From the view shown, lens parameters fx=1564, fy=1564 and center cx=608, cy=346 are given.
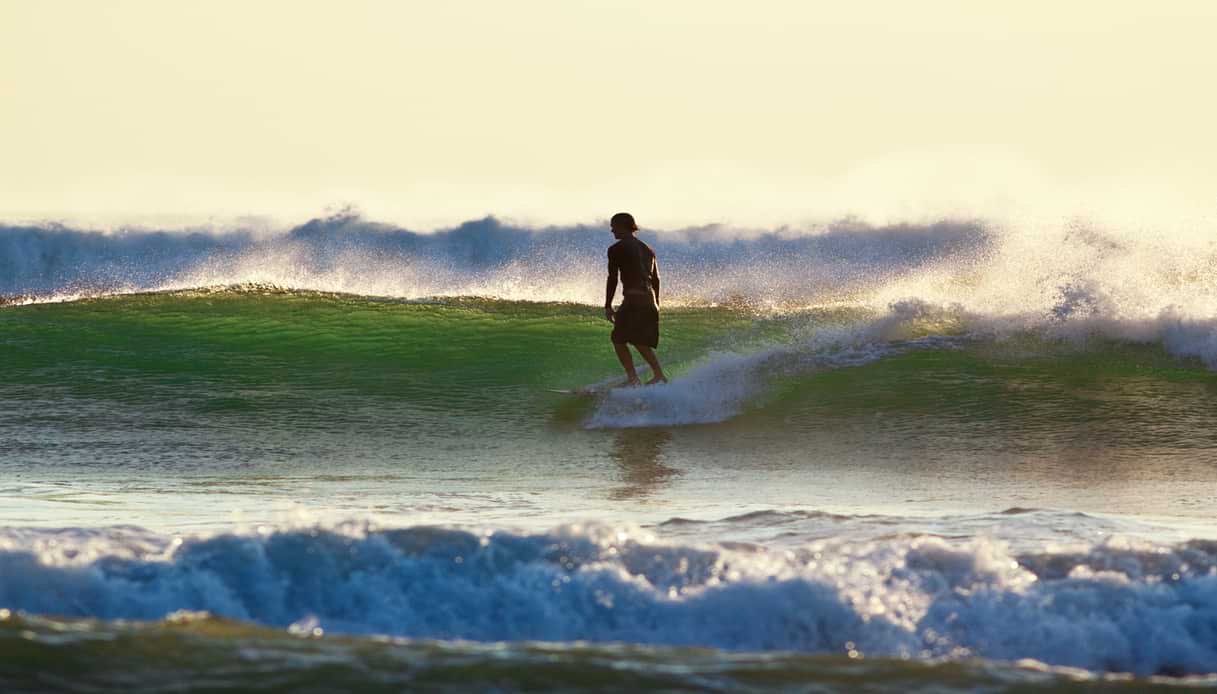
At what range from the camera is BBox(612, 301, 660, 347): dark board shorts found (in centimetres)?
1230

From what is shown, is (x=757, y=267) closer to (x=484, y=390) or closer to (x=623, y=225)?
(x=484, y=390)

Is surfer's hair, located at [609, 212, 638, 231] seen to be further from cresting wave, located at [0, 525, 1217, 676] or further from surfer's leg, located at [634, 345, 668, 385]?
cresting wave, located at [0, 525, 1217, 676]

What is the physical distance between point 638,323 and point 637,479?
2.96 meters

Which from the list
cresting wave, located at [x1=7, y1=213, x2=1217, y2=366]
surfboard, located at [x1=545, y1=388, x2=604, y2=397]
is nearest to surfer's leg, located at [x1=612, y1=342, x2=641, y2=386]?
surfboard, located at [x1=545, y1=388, x2=604, y2=397]

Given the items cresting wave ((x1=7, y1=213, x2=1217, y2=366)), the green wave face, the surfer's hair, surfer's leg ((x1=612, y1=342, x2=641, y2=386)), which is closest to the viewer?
the green wave face

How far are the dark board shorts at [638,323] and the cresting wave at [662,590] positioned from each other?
236 inches

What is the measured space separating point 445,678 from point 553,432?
6613 mm

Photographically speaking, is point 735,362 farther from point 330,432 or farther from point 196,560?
point 196,560

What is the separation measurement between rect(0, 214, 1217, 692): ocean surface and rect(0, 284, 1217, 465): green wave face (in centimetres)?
5

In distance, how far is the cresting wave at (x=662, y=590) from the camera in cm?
557

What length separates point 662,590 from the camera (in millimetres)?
5836

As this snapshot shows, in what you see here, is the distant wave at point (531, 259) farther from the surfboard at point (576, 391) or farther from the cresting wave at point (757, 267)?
the surfboard at point (576, 391)

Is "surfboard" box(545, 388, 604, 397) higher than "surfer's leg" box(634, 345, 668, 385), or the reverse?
"surfer's leg" box(634, 345, 668, 385)

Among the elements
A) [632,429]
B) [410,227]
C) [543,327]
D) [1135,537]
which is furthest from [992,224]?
[1135,537]
